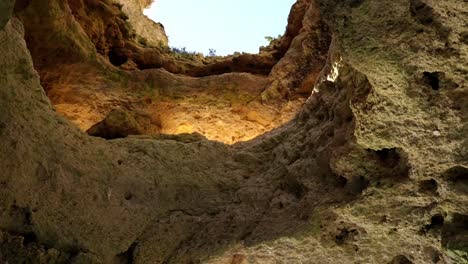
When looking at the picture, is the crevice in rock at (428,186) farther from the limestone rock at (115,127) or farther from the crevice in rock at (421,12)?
the limestone rock at (115,127)

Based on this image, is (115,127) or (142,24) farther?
(142,24)

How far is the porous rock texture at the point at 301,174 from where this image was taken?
13.4ft

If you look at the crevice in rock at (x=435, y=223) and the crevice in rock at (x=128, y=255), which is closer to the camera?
the crevice in rock at (x=435, y=223)

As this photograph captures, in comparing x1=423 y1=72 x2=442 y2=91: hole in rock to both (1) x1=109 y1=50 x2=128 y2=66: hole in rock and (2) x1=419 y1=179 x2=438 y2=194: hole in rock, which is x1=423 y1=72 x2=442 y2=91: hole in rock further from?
(1) x1=109 y1=50 x2=128 y2=66: hole in rock

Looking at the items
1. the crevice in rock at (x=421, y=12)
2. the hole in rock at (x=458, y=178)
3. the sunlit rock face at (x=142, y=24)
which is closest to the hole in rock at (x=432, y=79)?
the crevice in rock at (x=421, y=12)

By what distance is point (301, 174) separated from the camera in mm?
5590

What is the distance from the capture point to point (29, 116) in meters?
5.20

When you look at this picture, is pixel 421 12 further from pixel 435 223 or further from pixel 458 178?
pixel 435 223

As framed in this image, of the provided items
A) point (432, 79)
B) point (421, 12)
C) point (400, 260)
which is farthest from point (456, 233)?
point (421, 12)

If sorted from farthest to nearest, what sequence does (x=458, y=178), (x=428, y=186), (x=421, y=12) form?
(x=428, y=186), (x=458, y=178), (x=421, y=12)

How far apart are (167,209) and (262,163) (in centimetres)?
153

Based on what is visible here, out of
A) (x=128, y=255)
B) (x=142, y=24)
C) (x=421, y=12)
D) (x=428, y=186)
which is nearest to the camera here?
(x=421, y=12)

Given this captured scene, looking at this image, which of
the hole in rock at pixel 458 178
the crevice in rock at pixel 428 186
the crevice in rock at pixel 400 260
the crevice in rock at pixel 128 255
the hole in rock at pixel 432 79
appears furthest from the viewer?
the crevice in rock at pixel 128 255

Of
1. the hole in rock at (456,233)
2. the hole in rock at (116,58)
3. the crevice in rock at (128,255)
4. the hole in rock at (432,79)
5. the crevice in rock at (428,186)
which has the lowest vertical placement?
the crevice in rock at (128,255)
